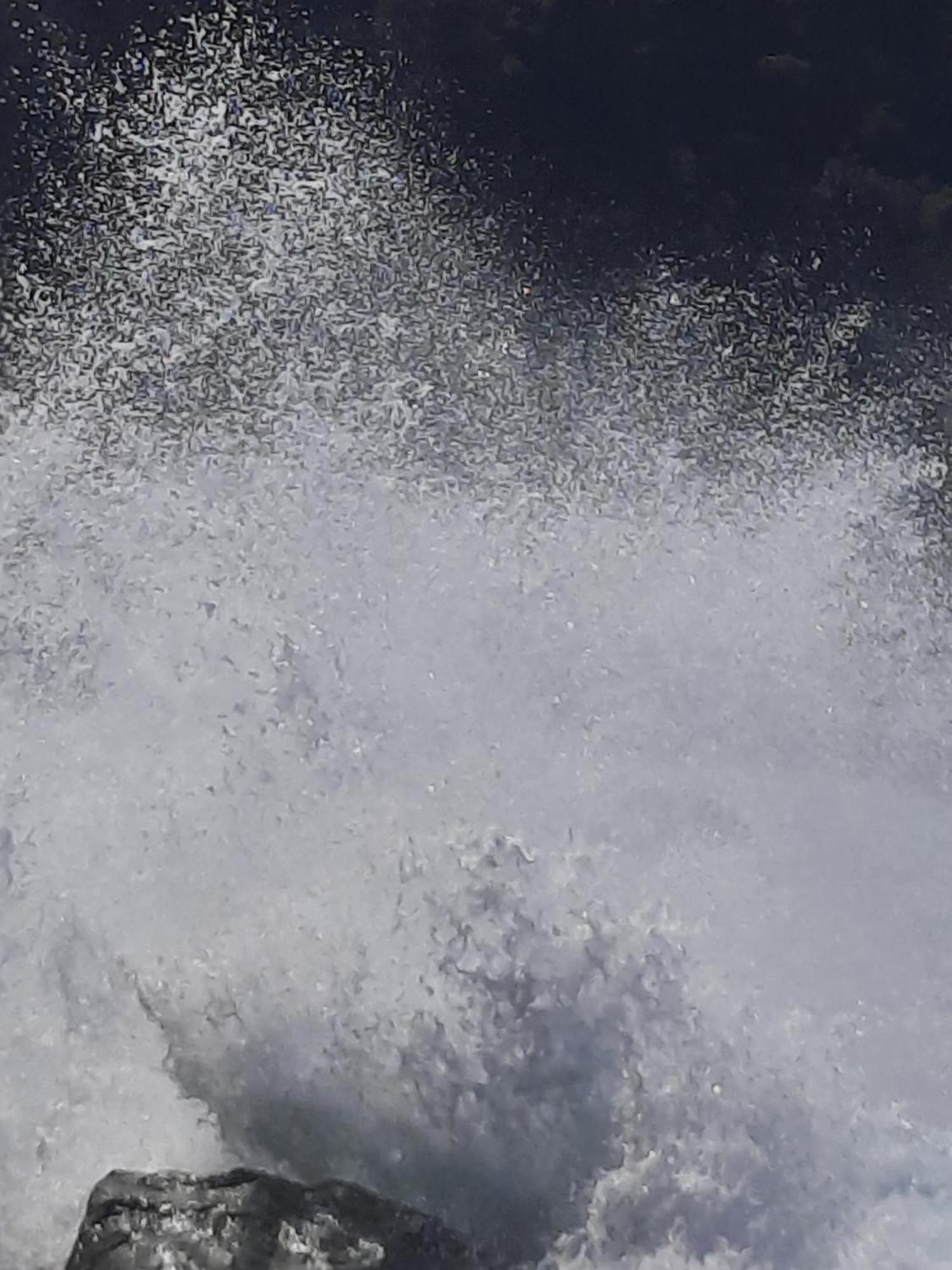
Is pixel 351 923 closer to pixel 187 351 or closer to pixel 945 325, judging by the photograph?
pixel 187 351

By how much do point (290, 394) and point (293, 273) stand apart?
644mm

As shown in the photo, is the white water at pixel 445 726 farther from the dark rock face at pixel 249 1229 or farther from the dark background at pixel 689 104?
the dark background at pixel 689 104

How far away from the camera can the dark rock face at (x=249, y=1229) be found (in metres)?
3.55

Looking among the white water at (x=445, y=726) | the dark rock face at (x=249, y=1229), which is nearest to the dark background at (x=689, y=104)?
the white water at (x=445, y=726)

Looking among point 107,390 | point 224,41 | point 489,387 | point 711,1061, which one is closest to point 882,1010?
point 711,1061

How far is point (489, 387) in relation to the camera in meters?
6.32

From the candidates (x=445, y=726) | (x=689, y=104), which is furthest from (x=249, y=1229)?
(x=689, y=104)

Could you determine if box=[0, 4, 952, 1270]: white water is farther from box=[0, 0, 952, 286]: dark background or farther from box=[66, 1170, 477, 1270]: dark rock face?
box=[0, 0, 952, 286]: dark background

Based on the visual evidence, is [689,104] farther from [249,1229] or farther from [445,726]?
[249,1229]

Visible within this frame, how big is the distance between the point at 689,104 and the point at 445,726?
3.34m

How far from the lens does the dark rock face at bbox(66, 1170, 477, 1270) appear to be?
355cm

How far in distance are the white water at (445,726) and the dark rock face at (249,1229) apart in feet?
0.73

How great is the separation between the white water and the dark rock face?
224mm

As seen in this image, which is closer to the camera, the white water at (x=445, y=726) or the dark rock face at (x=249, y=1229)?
the dark rock face at (x=249, y=1229)
